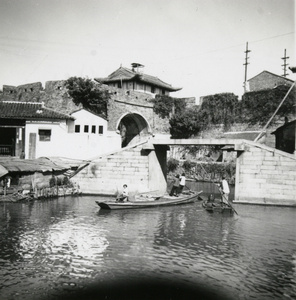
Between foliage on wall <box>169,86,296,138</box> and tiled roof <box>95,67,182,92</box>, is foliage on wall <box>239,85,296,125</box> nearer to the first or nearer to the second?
foliage on wall <box>169,86,296,138</box>

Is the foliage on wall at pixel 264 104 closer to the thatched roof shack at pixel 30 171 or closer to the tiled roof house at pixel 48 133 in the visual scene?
the tiled roof house at pixel 48 133

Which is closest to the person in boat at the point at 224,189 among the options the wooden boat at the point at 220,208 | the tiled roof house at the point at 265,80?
the wooden boat at the point at 220,208

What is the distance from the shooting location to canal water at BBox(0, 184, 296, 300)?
23.1 ft

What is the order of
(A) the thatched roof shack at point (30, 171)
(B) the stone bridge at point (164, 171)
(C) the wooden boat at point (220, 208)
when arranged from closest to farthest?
(C) the wooden boat at point (220, 208), (B) the stone bridge at point (164, 171), (A) the thatched roof shack at point (30, 171)

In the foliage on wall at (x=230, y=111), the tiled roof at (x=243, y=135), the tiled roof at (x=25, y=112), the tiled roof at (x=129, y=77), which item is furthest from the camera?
the tiled roof at (x=129, y=77)

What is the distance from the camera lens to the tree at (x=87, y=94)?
24.9 metres

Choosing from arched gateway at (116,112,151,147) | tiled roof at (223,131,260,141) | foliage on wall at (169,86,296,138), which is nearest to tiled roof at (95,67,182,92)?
arched gateway at (116,112,151,147)

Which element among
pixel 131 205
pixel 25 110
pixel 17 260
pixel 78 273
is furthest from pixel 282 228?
pixel 25 110

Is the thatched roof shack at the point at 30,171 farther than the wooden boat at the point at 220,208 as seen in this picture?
Yes

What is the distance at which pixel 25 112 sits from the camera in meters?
21.5

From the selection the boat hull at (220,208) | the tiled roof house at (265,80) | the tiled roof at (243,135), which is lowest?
the boat hull at (220,208)

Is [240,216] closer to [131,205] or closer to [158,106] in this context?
[131,205]

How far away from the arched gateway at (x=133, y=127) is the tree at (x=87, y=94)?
144 inches

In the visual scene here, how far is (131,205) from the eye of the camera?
603 inches
